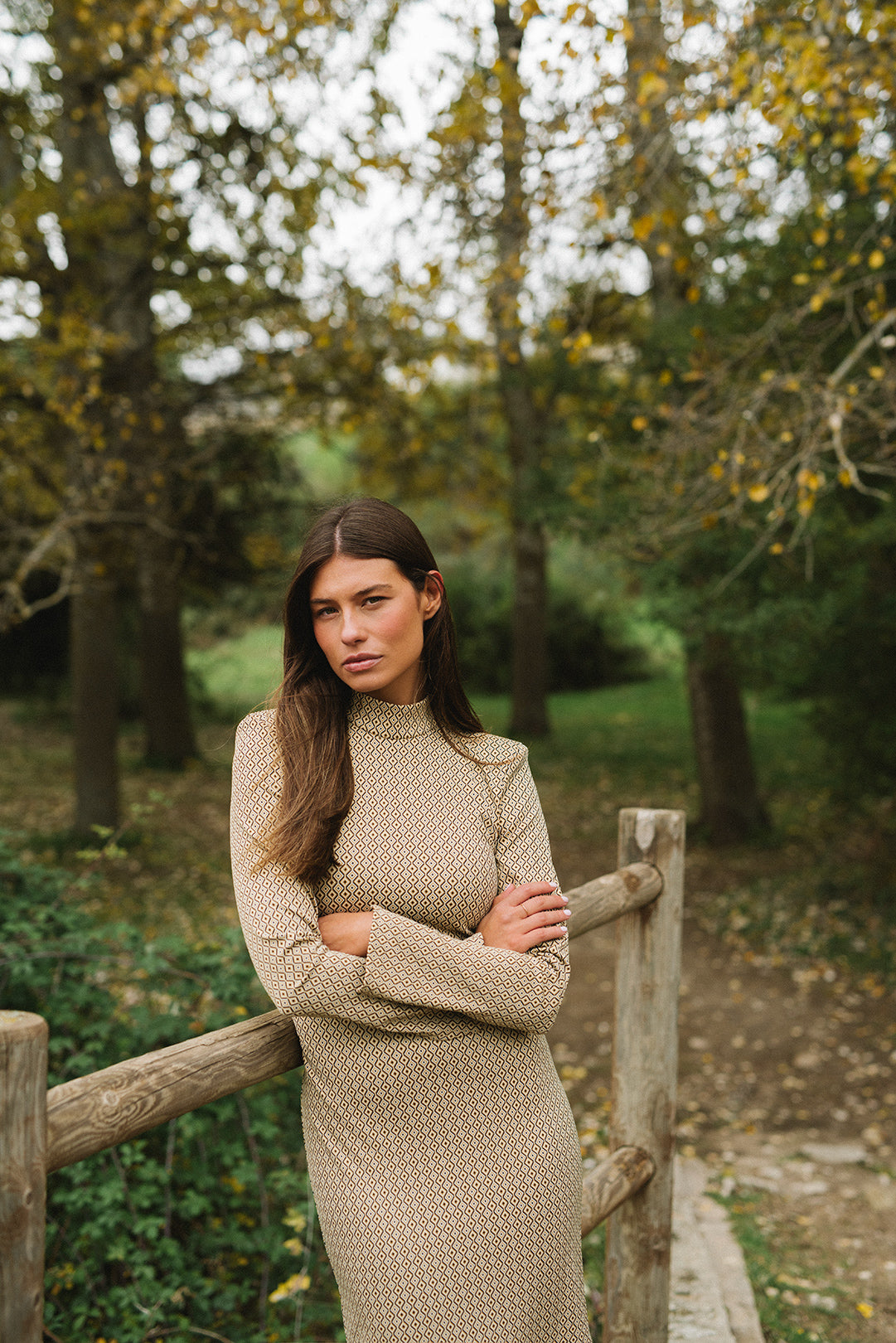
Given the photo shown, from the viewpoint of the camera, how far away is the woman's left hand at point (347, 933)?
5.76ft

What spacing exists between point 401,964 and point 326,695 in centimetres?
55

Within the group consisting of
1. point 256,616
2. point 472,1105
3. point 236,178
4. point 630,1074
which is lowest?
point 630,1074

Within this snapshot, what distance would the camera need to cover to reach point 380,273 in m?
7.43

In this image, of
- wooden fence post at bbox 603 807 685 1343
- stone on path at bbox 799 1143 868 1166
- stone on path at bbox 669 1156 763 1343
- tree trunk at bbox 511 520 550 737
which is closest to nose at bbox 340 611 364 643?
wooden fence post at bbox 603 807 685 1343

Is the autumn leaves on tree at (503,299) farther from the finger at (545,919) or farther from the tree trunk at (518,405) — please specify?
the finger at (545,919)

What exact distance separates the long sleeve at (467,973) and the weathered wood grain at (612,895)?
0.47m

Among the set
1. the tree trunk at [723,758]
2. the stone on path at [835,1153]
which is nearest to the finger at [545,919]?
the stone on path at [835,1153]

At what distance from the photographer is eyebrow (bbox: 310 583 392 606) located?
75.9 inches

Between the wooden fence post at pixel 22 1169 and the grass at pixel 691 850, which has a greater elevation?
the wooden fence post at pixel 22 1169

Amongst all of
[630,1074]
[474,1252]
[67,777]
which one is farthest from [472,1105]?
[67,777]

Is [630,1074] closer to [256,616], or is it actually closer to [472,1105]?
[472,1105]

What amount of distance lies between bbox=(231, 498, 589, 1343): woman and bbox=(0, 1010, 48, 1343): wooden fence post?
1.42 feet

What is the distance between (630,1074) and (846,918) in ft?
16.1

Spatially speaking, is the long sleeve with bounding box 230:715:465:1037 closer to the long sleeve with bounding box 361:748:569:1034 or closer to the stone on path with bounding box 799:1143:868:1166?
the long sleeve with bounding box 361:748:569:1034
